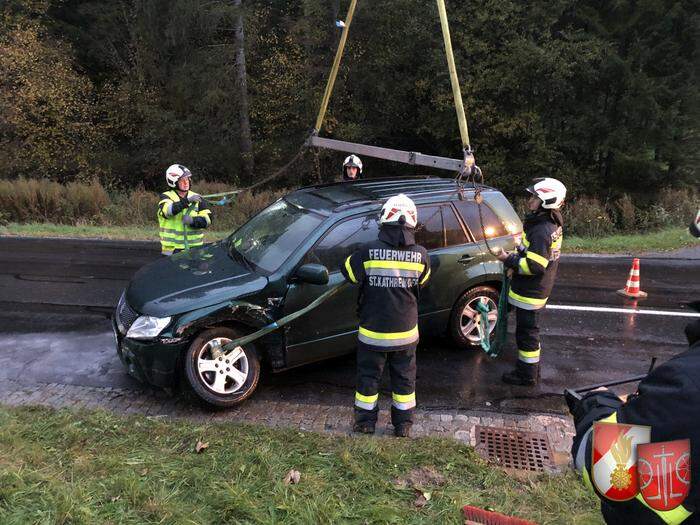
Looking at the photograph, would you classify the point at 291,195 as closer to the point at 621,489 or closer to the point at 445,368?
the point at 445,368

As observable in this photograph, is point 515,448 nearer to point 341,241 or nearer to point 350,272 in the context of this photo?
point 350,272

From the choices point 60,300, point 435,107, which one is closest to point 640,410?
point 60,300

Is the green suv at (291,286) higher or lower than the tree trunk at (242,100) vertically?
lower

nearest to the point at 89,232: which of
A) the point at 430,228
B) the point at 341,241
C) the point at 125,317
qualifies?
the point at 125,317

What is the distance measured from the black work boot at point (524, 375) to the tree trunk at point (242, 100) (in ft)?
58.1

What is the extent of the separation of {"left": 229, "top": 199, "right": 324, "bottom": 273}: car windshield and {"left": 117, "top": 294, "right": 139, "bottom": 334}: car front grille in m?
1.13

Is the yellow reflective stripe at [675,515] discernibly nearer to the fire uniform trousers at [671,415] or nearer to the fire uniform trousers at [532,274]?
the fire uniform trousers at [671,415]

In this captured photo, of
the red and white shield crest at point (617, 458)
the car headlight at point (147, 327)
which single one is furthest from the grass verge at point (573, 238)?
the red and white shield crest at point (617, 458)

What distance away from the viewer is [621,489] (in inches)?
68.5

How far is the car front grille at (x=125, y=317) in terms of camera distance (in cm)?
457

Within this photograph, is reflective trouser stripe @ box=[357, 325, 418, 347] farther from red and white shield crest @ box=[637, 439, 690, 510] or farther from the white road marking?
the white road marking

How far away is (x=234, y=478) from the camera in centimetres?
334

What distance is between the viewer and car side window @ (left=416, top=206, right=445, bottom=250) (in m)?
5.35

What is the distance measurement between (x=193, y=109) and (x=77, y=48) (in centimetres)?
641
